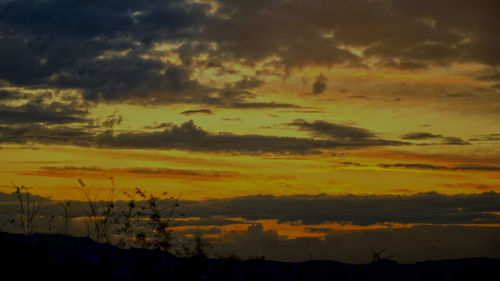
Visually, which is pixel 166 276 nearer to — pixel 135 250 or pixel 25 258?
pixel 135 250

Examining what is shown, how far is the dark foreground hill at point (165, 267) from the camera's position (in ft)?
52.5

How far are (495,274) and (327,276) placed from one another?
463cm

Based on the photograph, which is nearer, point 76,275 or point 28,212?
point 76,275

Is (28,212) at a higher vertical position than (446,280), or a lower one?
higher

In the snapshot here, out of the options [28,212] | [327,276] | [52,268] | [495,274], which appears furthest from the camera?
[28,212]

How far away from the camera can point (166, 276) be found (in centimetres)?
1750

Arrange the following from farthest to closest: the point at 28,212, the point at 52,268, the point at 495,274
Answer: the point at 28,212
the point at 52,268
the point at 495,274

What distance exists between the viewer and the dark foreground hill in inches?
631

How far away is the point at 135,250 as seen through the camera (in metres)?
18.5

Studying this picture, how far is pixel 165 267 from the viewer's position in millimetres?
17766

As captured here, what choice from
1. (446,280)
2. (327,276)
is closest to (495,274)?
(446,280)

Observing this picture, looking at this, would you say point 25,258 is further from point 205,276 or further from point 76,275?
point 205,276

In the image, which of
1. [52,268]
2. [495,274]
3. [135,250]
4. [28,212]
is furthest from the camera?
[28,212]

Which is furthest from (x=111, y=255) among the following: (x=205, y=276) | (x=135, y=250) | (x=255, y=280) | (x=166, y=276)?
(x=255, y=280)
